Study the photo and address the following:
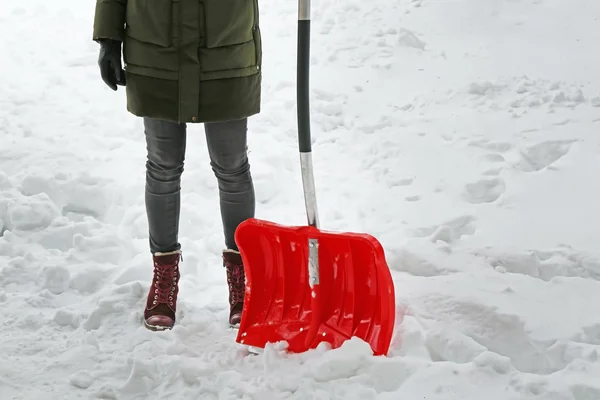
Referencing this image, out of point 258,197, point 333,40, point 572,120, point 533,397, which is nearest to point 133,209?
point 258,197

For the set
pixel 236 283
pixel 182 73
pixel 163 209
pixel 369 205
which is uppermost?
pixel 182 73

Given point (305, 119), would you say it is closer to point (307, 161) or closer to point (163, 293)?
point (307, 161)

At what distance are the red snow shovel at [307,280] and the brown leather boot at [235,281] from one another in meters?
0.12

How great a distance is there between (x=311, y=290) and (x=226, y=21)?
843mm

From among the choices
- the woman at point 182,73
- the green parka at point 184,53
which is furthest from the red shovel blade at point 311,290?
the green parka at point 184,53

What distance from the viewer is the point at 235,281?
2318 mm

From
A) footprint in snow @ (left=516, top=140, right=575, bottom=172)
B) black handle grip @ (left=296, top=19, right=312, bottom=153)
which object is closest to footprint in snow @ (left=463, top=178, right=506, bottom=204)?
footprint in snow @ (left=516, top=140, right=575, bottom=172)

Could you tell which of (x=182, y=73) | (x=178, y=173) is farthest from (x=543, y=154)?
(x=182, y=73)

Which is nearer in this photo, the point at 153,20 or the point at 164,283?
the point at 153,20

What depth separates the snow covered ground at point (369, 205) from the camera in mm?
1976

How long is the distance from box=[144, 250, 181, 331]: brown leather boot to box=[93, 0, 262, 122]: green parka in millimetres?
501

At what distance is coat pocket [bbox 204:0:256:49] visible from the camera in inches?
79.1

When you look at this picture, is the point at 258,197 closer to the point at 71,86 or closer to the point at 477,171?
the point at 477,171

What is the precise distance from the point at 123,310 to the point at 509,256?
4.64ft
